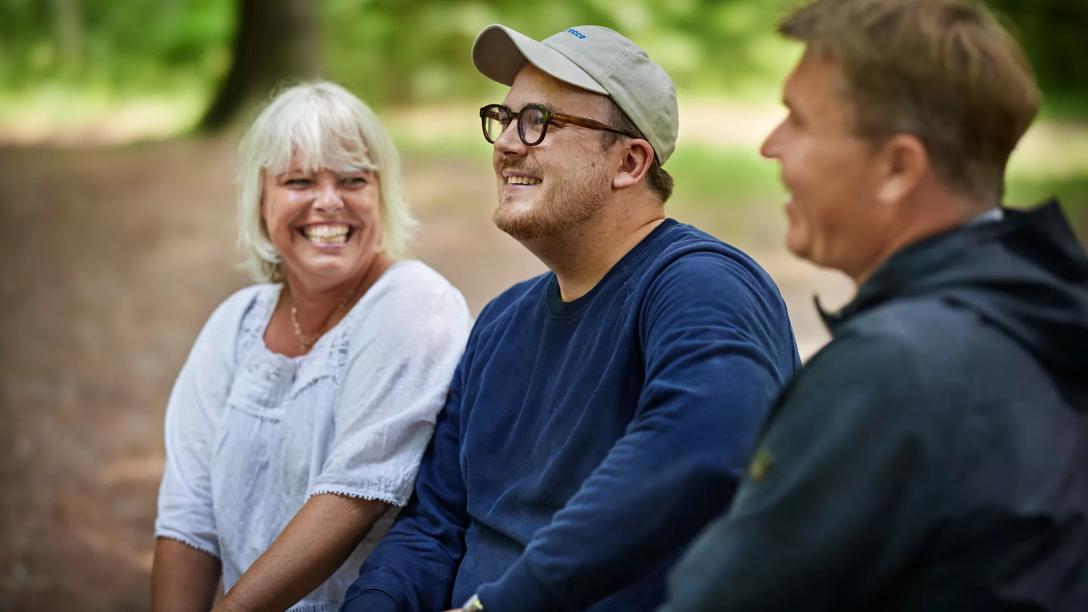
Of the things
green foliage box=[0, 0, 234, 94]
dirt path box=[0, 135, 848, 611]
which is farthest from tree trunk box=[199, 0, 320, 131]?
green foliage box=[0, 0, 234, 94]

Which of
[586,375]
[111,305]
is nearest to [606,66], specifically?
[586,375]

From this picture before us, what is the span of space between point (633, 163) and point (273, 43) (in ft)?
21.7

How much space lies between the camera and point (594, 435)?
79.4 inches

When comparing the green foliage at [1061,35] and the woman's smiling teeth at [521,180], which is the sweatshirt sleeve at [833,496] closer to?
the woman's smiling teeth at [521,180]

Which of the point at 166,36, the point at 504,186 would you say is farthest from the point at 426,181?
the point at 504,186

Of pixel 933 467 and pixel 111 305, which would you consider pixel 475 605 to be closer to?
pixel 933 467

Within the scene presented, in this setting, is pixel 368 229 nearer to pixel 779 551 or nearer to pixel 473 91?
pixel 779 551

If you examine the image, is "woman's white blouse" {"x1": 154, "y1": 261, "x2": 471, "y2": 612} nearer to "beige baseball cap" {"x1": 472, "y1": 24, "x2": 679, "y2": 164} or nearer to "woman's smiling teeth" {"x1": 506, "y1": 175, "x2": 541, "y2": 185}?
"woman's smiling teeth" {"x1": 506, "y1": 175, "x2": 541, "y2": 185}

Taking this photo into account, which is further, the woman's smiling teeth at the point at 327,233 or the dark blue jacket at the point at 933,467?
the woman's smiling teeth at the point at 327,233

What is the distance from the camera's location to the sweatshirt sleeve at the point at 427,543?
7.40 feet

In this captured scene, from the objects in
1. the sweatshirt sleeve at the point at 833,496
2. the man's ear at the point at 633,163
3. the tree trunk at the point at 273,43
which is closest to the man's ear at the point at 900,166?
the sweatshirt sleeve at the point at 833,496

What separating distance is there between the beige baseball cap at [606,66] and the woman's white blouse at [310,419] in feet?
2.10

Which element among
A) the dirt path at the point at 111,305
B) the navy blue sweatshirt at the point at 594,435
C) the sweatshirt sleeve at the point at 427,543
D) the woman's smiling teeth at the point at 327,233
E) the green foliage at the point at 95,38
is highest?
the green foliage at the point at 95,38

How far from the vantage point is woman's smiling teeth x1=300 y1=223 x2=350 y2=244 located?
2730 millimetres
